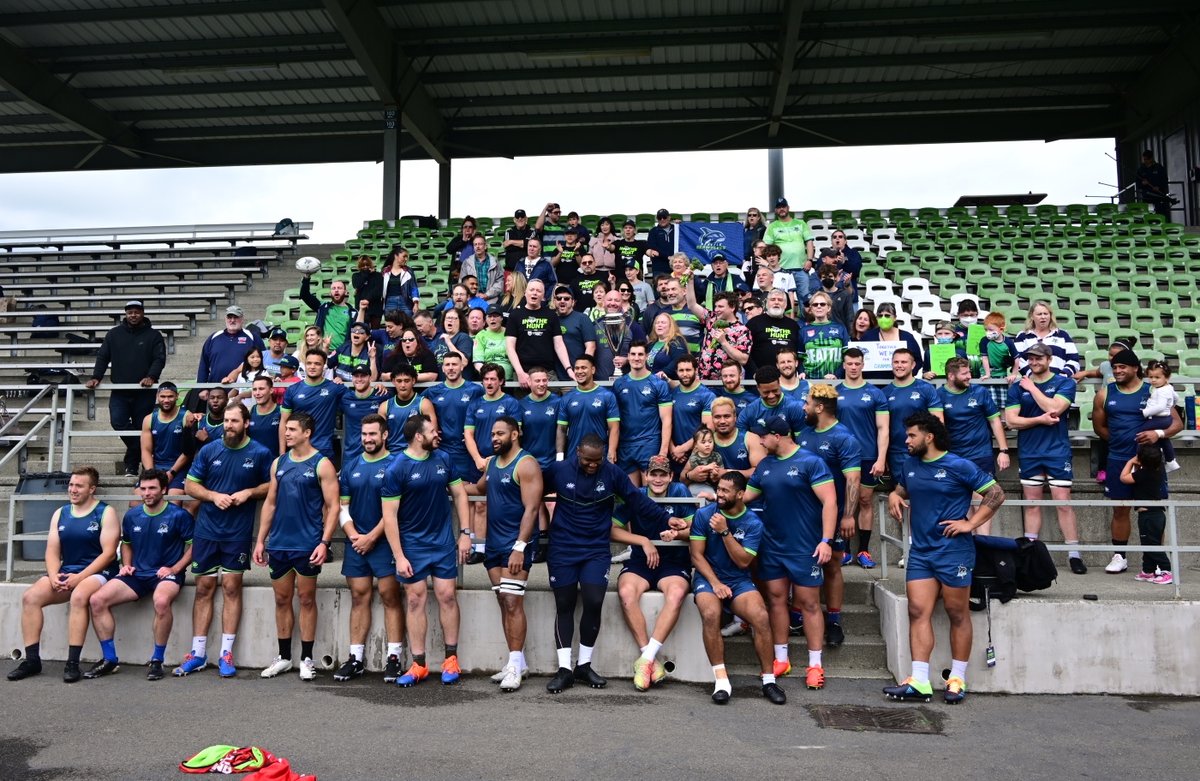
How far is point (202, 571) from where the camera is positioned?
7.21 meters

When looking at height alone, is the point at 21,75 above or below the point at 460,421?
above

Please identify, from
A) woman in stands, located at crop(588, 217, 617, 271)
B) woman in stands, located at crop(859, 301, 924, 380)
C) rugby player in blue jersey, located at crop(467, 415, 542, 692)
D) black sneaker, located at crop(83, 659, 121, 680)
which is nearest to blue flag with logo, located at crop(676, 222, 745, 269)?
woman in stands, located at crop(588, 217, 617, 271)

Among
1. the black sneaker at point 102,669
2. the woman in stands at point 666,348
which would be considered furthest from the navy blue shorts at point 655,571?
the black sneaker at point 102,669

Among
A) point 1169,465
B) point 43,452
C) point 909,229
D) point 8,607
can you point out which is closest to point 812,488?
point 1169,465

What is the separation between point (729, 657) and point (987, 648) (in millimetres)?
1764

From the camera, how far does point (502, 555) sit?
22.6ft

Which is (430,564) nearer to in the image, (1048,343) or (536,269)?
(536,269)

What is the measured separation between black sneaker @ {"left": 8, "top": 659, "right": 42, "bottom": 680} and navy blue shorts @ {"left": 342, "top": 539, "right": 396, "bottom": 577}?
2503 mm

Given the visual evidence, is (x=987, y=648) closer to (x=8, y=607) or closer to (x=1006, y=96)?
(x=8, y=607)

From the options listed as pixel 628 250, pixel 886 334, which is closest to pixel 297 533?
pixel 886 334

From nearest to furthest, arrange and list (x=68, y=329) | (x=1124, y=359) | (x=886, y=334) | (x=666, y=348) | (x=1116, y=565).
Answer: (x=1116, y=565), (x=1124, y=359), (x=666, y=348), (x=886, y=334), (x=68, y=329)

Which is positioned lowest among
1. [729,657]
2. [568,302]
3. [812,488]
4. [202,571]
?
[729,657]

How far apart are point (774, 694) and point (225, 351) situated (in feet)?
22.9

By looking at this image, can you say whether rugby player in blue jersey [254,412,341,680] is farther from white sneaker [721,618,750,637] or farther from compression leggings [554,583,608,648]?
white sneaker [721,618,750,637]
